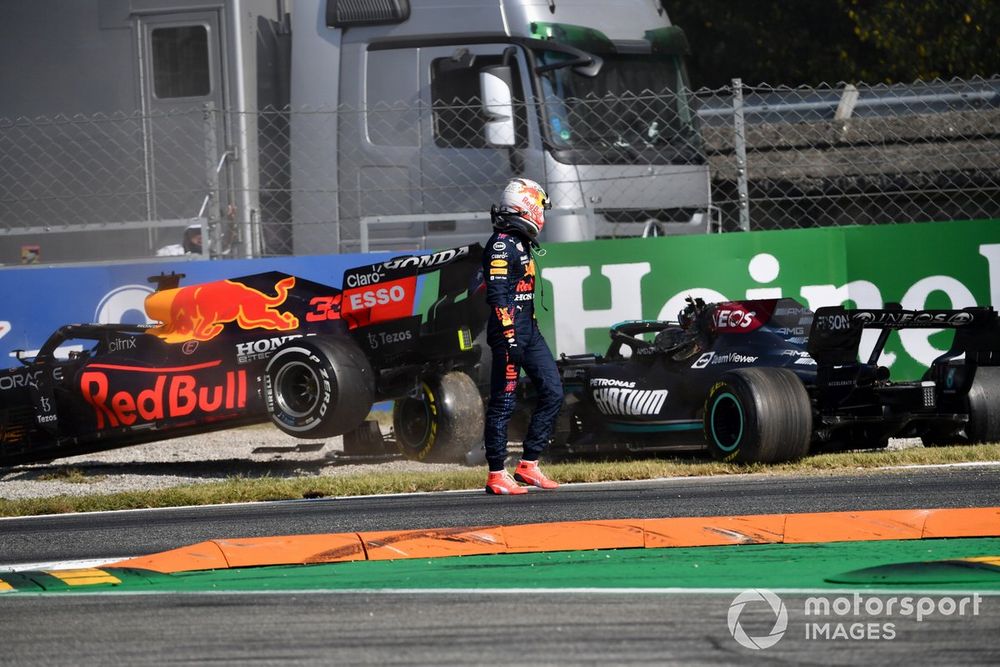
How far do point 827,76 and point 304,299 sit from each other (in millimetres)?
16374

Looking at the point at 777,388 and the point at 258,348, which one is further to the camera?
the point at 258,348

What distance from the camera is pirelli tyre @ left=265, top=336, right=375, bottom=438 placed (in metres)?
9.21

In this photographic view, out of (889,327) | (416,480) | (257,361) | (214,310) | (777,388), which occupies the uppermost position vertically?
(214,310)

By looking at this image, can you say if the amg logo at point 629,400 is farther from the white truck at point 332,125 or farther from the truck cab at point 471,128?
the truck cab at point 471,128

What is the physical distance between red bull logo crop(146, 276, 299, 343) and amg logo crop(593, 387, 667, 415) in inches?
80.2

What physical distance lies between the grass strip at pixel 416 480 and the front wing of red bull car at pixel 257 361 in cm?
78

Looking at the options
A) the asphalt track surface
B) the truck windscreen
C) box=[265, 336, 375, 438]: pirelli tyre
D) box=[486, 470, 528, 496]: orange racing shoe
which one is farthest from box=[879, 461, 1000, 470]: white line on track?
the truck windscreen

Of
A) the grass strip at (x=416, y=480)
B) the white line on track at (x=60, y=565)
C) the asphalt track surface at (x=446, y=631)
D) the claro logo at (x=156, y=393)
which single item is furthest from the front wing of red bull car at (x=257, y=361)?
the asphalt track surface at (x=446, y=631)

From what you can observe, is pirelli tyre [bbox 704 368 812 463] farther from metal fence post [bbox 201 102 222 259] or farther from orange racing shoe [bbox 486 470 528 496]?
metal fence post [bbox 201 102 222 259]

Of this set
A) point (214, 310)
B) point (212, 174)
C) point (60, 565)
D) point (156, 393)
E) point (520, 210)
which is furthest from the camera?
point (212, 174)

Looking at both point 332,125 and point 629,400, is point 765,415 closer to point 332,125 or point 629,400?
point 629,400

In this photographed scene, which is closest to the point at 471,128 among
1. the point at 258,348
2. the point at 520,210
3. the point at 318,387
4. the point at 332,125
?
the point at 332,125

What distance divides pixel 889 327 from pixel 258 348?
12.8 ft

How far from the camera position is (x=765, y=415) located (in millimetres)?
8258
